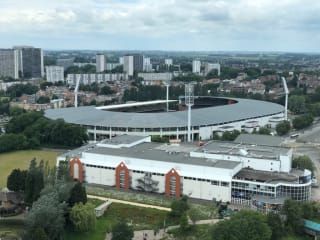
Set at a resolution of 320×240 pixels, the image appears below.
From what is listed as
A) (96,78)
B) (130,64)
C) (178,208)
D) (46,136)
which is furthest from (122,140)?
(130,64)

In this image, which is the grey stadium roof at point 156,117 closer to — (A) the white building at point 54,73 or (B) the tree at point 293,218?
(B) the tree at point 293,218

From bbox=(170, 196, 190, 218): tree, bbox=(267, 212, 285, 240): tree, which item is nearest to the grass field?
bbox=(170, 196, 190, 218): tree

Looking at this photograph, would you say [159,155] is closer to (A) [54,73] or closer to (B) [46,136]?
(B) [46,136]

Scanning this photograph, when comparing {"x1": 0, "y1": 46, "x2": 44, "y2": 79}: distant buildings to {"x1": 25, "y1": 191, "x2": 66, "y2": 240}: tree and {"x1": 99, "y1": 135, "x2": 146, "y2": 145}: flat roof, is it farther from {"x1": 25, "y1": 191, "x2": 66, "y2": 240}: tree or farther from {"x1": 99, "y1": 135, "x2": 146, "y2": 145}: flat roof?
{"x1": 25, "y1": 191, "x2": 66, "y2": 240}: tree

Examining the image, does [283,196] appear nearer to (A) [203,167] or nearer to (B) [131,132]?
(A) [203,167]

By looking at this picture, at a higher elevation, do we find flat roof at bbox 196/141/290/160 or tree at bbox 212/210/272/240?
flat roof at bbox 196/141/290/160

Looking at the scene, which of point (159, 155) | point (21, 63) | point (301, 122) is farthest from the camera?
point (21, 63)
